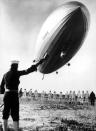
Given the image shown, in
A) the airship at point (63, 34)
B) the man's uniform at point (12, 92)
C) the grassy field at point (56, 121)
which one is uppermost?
the airship at point (63, 34)

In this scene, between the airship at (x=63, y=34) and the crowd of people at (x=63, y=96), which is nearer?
the airship at (x=63, y=34)

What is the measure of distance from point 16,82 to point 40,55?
6260 mm

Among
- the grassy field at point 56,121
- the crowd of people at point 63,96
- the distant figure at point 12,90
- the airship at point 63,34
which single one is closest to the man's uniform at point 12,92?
the distant figure at point 12,90

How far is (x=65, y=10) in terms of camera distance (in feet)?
41.4

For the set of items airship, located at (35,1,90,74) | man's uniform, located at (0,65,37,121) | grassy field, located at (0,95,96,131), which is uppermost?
airship, located at (35,1,90,74)

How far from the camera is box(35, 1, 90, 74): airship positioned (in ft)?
38.9

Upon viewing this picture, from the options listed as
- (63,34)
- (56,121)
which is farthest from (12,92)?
(56,121)

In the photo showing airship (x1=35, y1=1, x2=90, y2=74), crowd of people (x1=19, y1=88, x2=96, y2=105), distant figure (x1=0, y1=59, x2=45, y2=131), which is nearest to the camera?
distant figure (x1=0, y1=59, x2=45, y2=131)

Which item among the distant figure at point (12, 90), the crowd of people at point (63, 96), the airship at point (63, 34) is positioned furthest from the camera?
the crowd of people at point (63, 96)

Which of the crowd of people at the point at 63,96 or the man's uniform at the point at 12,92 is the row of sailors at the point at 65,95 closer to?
the crowd of people at the point at 63,96

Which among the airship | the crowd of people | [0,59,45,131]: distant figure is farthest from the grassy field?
the crowd of people

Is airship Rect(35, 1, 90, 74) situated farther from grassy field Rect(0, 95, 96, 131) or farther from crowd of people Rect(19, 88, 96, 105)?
crowd of people Rect(19, 88, 96, 105)

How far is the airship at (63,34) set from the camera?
467 inches

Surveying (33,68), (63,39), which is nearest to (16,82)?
(33,68)
